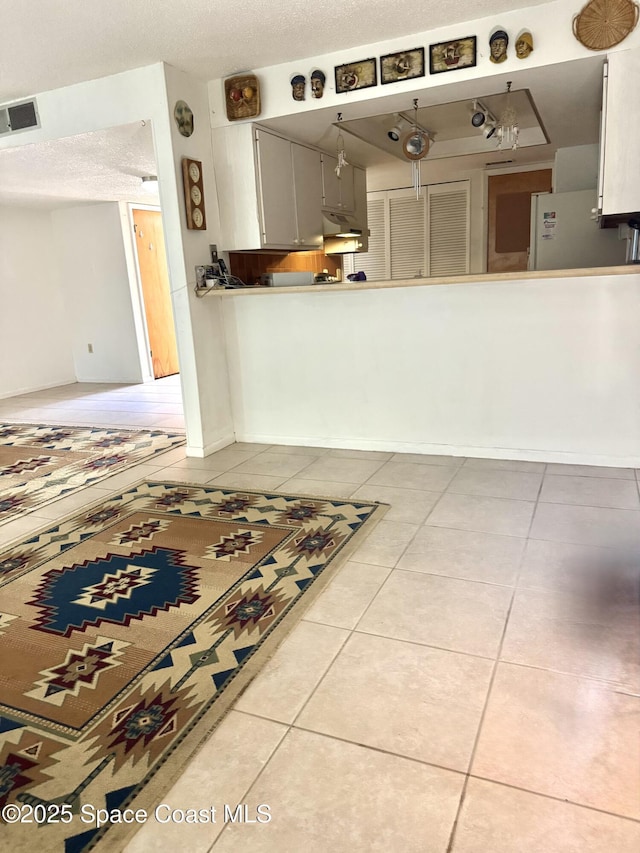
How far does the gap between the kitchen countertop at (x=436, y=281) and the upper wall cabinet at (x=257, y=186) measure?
41 centimetres

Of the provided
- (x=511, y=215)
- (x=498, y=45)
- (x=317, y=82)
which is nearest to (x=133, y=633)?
(x=317, y=82)

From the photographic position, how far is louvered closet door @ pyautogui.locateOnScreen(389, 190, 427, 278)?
6801 millimetres

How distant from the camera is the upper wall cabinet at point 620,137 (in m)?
2.94

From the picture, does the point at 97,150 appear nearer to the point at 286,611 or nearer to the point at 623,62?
the point at 623,62

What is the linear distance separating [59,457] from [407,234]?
14.7 feet

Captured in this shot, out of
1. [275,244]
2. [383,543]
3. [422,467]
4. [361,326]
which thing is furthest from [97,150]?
[383,543]

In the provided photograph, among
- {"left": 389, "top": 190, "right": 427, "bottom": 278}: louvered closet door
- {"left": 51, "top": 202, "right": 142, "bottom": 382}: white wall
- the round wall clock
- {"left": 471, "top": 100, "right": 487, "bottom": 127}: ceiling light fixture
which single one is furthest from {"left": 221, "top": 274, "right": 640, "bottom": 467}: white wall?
{"left": 51, "top": 202, "right": 142, "bottom": 382}: white wall

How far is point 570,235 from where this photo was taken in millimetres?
4246

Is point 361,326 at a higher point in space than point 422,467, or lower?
higher

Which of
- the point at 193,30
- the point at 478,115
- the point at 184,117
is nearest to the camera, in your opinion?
the point at 193,30

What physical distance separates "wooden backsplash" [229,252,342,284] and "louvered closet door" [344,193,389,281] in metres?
0.77

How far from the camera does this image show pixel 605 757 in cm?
145

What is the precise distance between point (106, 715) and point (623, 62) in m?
3.50

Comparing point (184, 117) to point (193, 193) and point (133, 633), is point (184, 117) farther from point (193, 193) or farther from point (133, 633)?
point (133, 633)
